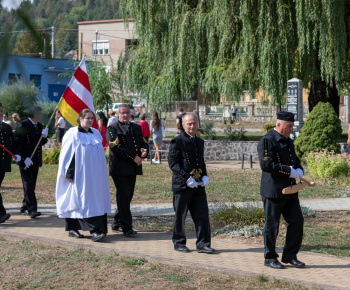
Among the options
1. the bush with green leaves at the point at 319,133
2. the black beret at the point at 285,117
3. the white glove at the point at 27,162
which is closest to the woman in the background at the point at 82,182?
the white glove at the point at 27,162

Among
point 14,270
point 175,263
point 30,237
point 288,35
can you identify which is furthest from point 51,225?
point 288,35

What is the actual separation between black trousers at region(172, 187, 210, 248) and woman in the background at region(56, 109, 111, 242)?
1.24 meters

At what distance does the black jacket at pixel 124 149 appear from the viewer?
8008 mm

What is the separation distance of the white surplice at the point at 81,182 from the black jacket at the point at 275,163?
2.65 metres

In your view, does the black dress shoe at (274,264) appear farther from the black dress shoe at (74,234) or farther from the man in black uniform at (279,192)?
the black dress shoe at (74,234)

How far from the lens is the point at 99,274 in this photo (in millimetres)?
6125

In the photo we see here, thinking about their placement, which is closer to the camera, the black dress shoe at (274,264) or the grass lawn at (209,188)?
the black dress shoe at (274,264)

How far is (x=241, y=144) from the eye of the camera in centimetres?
2128

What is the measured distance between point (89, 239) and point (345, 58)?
13.4 metres

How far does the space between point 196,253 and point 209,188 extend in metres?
6.45

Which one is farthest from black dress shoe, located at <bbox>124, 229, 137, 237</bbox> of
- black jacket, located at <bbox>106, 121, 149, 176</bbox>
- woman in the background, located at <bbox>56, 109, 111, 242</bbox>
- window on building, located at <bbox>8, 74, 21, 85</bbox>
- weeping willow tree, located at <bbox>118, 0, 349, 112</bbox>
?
weeping willow tree, located at <bbox>118, 0, 349, 112</bbox>

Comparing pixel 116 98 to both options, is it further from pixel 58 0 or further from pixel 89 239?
pixel 58 0

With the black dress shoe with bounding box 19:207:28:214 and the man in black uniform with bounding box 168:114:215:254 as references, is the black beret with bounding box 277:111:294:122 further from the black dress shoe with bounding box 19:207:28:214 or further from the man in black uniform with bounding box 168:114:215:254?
the black dress shoe with bounding box 19:207:28:214

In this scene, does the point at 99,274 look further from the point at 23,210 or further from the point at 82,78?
the point at 23,210
